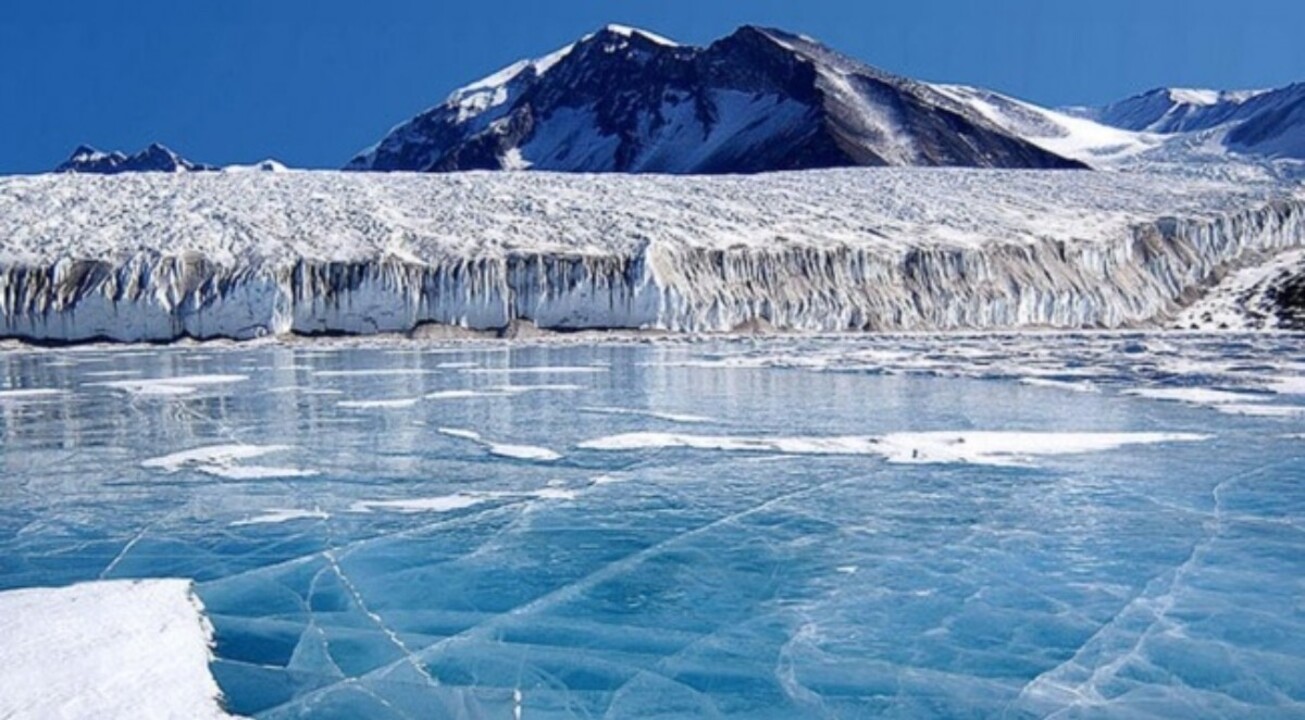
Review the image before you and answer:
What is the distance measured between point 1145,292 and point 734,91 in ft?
249

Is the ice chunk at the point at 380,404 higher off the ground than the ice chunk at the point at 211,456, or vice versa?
the ice chunk at the point at 380,404

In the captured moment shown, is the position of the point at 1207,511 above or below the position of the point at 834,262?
below

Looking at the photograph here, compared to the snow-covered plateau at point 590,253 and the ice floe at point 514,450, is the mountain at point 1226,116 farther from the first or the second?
the ice floe at point 514,450

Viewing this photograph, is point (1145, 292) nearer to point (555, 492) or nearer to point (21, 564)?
point (555, 492)

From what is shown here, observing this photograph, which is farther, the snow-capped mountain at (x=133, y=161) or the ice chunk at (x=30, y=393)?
the snow-capped mountain at (x=133, y=161)

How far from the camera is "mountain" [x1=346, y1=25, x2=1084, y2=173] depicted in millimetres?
91438

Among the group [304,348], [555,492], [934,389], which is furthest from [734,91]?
[555,492]

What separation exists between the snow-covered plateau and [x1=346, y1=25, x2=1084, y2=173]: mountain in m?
43.3

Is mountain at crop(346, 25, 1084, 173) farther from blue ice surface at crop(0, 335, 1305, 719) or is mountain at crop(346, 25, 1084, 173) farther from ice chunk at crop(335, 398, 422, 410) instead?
blue ice surface at crop(0, 335, 1305, 719)

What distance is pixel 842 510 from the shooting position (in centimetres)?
762

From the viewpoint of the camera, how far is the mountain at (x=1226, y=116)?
10069 centimetres

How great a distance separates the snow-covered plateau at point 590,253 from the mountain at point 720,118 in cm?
4327

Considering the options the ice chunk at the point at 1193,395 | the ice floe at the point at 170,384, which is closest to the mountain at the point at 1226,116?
the ice chunk at the point at 1193,395

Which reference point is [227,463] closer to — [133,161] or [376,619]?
[376,619]
